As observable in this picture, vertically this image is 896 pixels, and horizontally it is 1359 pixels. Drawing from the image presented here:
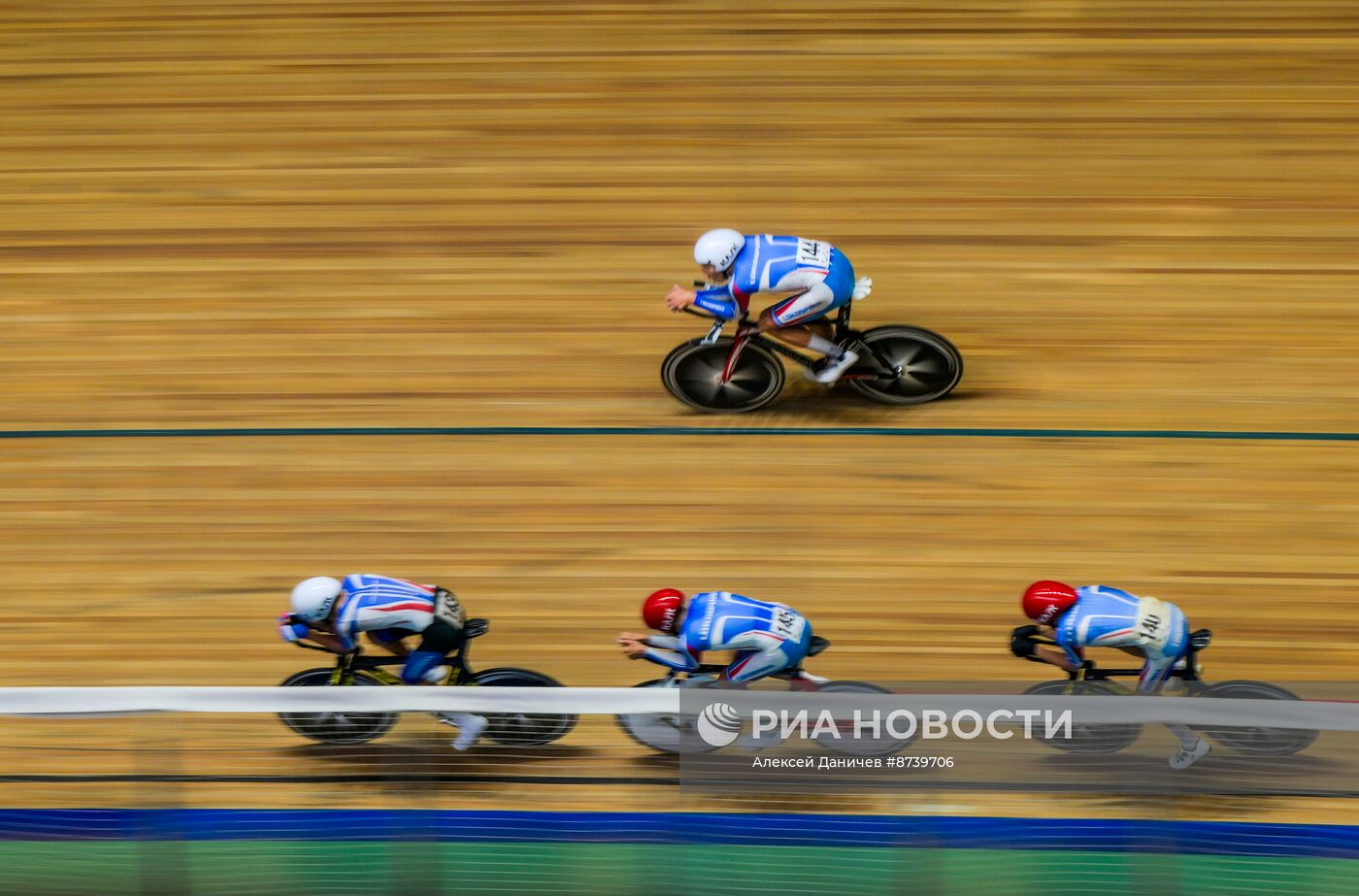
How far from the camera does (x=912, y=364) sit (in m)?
6.64

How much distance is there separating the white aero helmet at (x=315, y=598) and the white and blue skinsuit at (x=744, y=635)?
109 cm

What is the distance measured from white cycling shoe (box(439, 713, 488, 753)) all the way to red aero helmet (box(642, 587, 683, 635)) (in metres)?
1.08

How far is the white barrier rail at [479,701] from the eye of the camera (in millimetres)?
3996

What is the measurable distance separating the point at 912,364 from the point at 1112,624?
203cm

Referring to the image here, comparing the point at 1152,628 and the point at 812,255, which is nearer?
the point at 1152,628

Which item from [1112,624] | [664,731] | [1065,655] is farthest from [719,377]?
[664,731]

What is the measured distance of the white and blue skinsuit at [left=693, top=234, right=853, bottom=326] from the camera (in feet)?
20.4

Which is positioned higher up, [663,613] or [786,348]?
[786,348]

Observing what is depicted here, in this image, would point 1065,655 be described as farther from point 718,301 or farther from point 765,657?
point 718,301

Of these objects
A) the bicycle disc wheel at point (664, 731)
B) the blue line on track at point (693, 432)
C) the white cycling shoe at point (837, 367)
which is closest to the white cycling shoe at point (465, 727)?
the bicycle disc wheel at point (664, 731)

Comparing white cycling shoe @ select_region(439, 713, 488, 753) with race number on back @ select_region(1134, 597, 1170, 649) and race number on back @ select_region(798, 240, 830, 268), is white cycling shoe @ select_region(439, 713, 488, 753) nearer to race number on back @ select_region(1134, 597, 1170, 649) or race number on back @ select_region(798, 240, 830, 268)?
race number on back @ select_region(1134, 597, 1170, 649)

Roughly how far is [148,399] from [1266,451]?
5028 millimetres

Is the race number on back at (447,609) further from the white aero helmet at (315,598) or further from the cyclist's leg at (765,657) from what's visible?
the cyclist's leg at (765,657)

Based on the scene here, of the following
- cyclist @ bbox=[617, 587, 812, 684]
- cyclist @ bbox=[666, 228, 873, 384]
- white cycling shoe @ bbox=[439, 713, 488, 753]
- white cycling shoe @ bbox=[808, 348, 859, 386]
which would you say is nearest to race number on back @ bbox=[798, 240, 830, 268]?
cyclist @ bbox=[666, 228, 873, 384]
